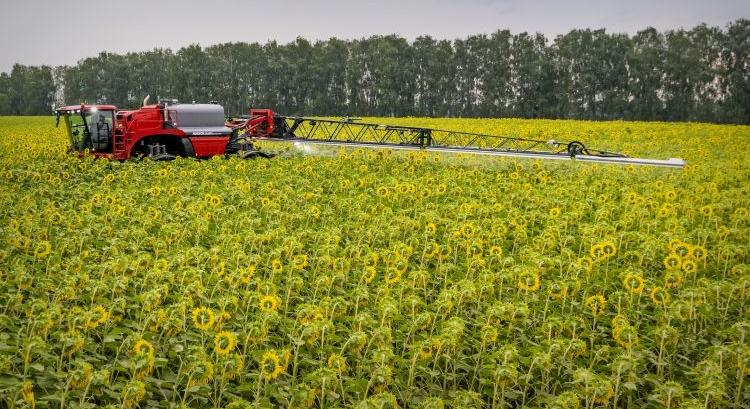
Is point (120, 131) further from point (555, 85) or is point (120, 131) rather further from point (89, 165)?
point (555, 85)

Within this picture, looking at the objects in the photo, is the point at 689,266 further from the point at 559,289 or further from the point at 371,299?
the point at 371,299

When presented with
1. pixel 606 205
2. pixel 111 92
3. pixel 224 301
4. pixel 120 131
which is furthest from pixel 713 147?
pixel 111 92

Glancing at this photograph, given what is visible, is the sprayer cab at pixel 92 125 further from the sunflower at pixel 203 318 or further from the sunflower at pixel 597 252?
the sunflower at pixel 597 252

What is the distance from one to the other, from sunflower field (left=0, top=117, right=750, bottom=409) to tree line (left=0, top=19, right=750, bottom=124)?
63.5 metres

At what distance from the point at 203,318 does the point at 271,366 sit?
0.79m

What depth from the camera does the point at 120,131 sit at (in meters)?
16.0

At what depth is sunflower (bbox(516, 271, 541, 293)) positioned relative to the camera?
5.74m

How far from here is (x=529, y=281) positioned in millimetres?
5859

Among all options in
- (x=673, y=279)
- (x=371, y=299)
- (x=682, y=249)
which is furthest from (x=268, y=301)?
(x=682, y=249)

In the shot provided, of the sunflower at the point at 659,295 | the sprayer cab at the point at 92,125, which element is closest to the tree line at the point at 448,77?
the sprayer cab at the point at 92,125

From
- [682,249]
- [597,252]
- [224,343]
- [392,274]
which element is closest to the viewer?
[224,343]

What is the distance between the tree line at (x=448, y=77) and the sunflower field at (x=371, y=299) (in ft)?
208

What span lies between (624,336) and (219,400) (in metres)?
3.02

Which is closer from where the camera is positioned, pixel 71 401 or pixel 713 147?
pixel 71 401
